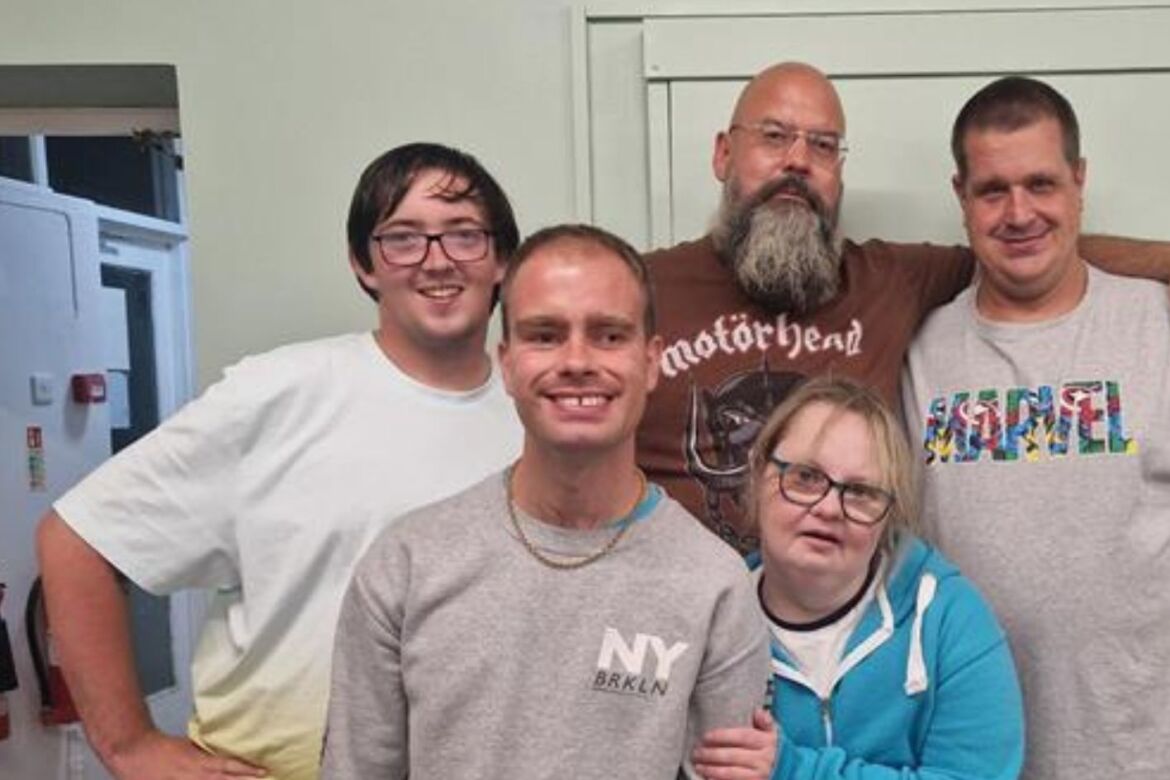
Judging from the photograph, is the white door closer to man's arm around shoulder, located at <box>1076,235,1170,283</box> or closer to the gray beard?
the gray beard

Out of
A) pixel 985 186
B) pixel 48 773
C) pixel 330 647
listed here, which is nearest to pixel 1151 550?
pixel 985 186

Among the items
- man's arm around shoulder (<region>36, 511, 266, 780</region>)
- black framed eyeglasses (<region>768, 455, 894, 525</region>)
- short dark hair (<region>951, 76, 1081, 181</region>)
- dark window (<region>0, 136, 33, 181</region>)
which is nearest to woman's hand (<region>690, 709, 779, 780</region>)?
black framed eyeglasses (<region>768, 455, 894, 525</region>)

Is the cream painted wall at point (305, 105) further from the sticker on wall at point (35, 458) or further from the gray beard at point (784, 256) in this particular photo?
the sticker on wall at point (35, 458)

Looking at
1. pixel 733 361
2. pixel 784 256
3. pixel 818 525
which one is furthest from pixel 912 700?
pixel 784 256

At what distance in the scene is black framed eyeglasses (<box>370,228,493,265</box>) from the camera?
56.4 inches

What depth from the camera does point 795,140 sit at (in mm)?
1774

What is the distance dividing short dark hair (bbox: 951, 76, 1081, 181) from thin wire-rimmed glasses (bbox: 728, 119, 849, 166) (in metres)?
0.21

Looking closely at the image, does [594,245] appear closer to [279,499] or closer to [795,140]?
[279,499]

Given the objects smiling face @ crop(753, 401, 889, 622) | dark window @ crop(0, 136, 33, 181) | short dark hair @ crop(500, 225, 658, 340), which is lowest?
smiling face @ crop(753, 401, 889, 622)

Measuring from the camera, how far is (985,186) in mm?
1623

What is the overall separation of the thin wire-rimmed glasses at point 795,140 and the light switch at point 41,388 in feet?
8.56

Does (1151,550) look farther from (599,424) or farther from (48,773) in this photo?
(48,773)

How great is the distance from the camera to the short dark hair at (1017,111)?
5.30 ft

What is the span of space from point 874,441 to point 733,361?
391 millimetres
